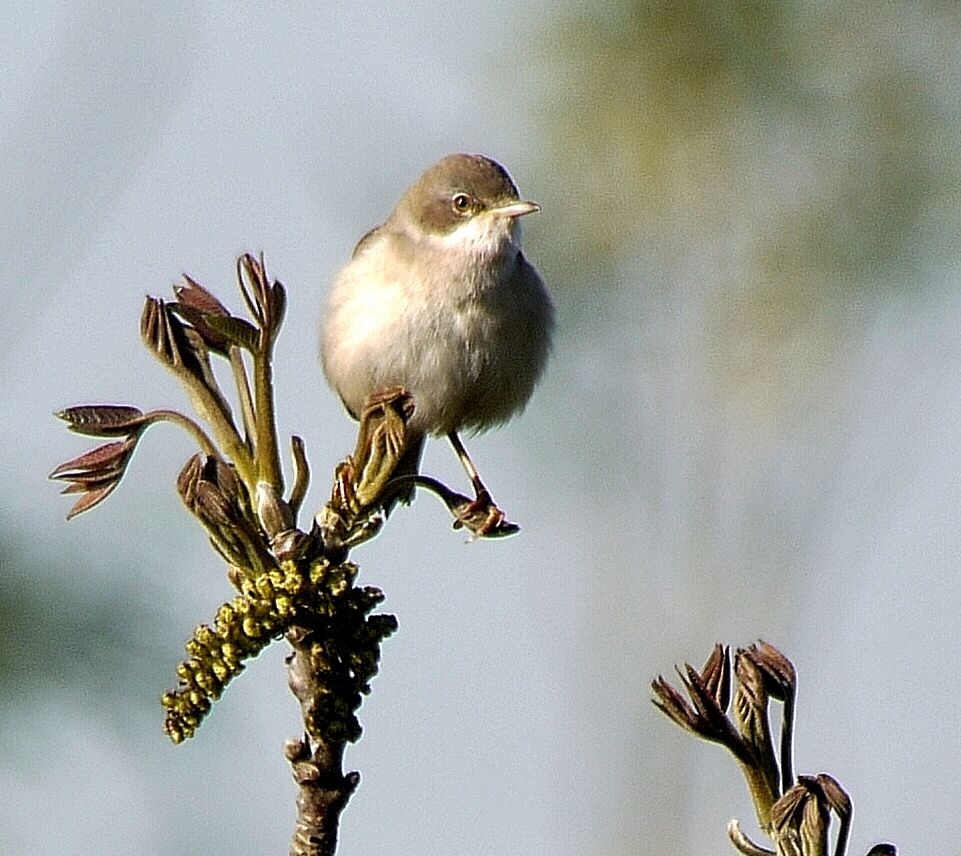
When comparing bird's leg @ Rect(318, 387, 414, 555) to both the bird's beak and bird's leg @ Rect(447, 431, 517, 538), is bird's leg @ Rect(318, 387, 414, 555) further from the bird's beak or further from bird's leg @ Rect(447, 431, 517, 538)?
the bird's beak

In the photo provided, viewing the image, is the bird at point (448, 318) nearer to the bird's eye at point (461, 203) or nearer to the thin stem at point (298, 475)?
the bird's eye at point (461, 203)

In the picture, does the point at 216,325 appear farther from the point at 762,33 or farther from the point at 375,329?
the point at 762,33

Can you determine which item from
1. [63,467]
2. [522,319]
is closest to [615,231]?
[522,319]

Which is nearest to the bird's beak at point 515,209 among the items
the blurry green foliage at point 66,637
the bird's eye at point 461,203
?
the bird's eye at point 461,203

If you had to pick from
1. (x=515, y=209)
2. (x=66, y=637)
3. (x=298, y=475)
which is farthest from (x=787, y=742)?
(x=515, y=209)

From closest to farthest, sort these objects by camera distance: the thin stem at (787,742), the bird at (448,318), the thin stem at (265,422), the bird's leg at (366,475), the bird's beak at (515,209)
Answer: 1. the thin stem at (787,742)
2. the thin stem at (265,422)
3. the bird's leg at (366,475)
4. the bird at (448,318)
5. the bird's beak at (515,209)

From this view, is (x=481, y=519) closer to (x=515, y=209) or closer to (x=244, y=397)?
(x=244, y=397)

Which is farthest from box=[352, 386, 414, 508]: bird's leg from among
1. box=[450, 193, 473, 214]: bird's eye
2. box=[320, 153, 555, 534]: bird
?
box=[450, 193, 473, 214]: bird's eye

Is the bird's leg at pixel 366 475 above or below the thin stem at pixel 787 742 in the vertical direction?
above
